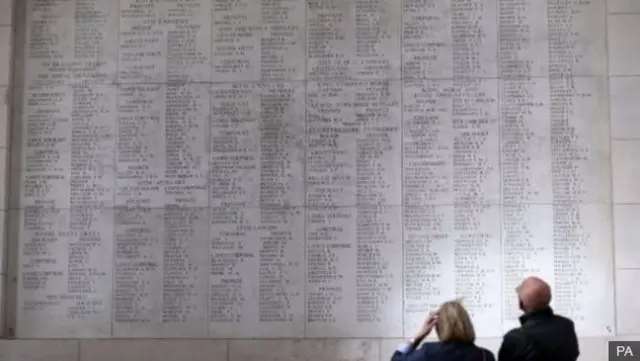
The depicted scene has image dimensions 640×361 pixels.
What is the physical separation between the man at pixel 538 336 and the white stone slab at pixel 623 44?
3.45 metres

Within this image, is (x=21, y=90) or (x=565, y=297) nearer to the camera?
(x=565, y=297)

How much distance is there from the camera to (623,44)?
779 cm

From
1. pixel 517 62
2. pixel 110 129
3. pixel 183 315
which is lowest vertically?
pixel 183 315

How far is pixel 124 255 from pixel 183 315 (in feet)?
2.99

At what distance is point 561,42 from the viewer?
25.8ft

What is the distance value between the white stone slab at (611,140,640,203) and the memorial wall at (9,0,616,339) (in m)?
0.10

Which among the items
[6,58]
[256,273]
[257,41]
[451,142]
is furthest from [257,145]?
[6,58]

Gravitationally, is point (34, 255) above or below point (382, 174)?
below

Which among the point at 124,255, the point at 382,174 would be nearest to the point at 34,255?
the point at 124,255

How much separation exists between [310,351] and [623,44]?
4.62 m

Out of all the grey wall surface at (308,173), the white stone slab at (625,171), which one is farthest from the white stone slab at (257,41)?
the white stone slab at (625,171)

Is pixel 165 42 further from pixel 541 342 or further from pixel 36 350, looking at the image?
pixel 541 342

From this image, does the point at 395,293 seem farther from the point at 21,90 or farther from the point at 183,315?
the point at 21,90

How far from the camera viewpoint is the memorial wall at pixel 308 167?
301 inches
